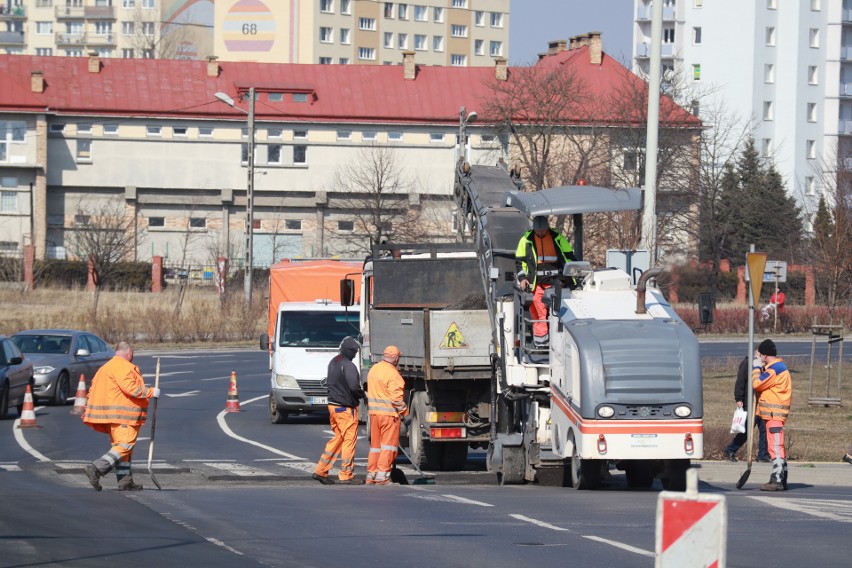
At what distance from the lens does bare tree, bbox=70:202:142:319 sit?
64.8m

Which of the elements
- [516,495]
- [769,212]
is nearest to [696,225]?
[769,212]

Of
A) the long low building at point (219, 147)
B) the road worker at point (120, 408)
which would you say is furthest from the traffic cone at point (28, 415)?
the long low building at point (219, 147)

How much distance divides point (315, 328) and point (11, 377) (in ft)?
18.5

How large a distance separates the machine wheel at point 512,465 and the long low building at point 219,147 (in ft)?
200

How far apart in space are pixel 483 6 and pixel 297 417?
11775cm

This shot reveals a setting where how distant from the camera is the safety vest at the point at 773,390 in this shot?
57.1 ft

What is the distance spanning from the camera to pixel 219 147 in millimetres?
85062

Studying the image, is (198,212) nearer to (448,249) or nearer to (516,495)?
(448,249)

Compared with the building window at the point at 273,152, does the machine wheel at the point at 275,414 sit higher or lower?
lower

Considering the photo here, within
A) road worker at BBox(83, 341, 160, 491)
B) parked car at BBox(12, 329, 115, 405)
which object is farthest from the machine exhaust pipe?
parked car at BBox(12, 329, 115, 405)

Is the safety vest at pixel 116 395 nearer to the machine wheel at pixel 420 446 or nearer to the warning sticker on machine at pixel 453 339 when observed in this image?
the warning sticker on machine at pixel 453 339

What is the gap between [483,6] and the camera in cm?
14238

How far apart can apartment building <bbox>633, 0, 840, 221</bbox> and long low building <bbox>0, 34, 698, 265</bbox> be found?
1644cm

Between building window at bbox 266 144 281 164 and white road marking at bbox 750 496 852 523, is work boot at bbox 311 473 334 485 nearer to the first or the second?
white road marking at bbox 750 496 852 523
